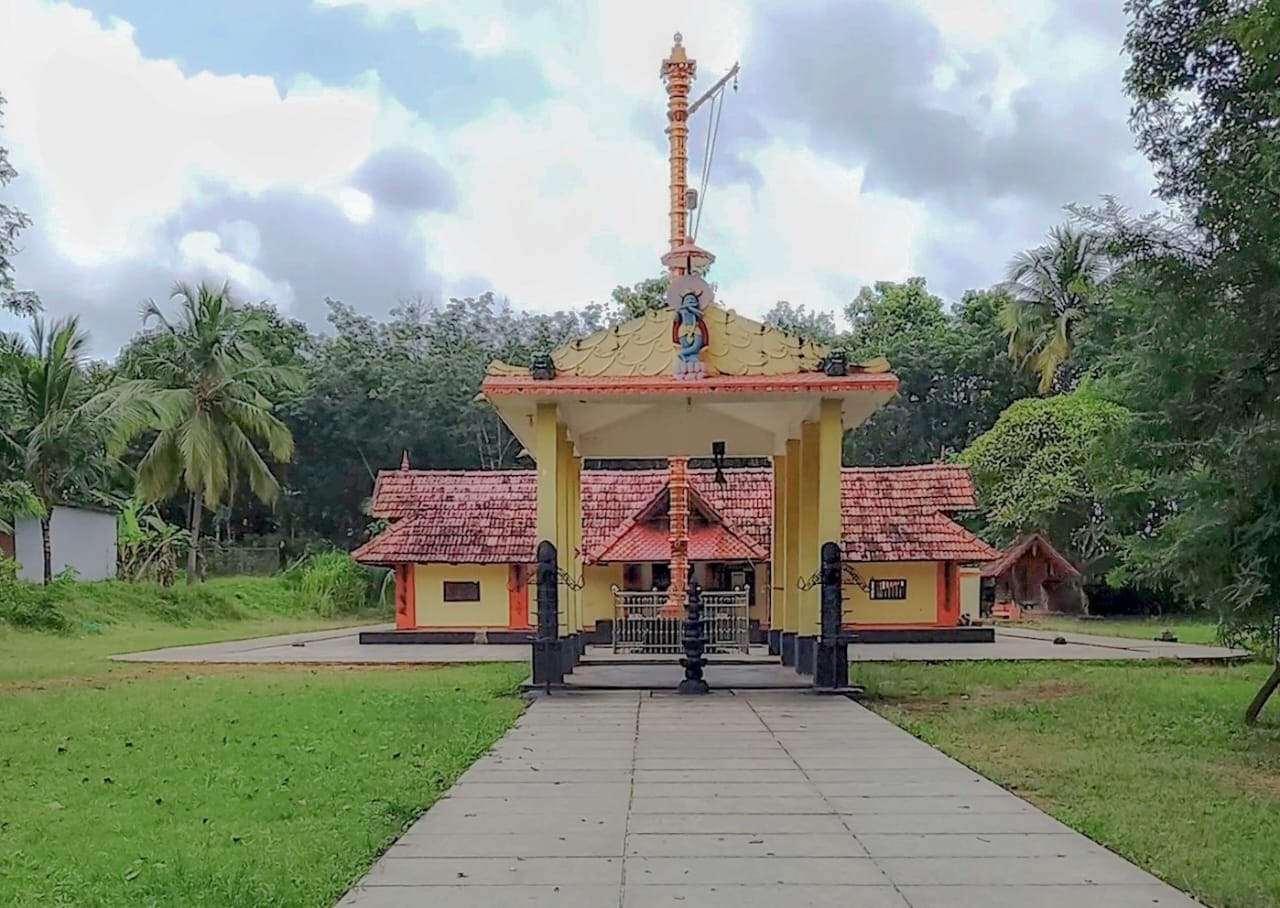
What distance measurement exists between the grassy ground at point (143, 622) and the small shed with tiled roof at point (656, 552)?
3890mm

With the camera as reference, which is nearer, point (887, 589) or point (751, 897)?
point (751, 897)

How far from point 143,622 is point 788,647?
48.0 ft

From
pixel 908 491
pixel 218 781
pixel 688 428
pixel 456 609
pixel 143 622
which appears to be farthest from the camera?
pixel 143 622

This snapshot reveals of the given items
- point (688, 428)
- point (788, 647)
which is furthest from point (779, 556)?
point (688, 428)

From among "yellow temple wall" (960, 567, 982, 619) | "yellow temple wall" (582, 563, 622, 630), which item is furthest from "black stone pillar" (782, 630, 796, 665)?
"yellow temple wall" (960, 567, 982, 619)

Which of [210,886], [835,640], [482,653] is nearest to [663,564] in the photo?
[482,653]

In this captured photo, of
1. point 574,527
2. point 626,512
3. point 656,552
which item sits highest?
point 626,512

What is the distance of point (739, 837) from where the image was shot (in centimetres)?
598

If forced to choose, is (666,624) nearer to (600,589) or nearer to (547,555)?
(600,589)

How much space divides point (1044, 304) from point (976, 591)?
9.92m

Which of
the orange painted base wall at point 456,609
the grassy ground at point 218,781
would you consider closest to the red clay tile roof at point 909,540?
the orange painted base wall at point 456,609

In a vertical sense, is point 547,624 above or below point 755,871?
above

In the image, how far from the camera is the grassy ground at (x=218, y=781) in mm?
5176

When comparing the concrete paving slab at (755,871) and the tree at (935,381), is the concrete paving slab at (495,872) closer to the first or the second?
the concrete paving slab at (755,871)
